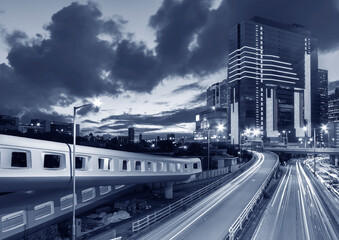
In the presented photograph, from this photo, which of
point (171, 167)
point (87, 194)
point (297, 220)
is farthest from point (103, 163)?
point (297, 220)

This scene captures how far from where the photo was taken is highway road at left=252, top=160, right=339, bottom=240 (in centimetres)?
2200

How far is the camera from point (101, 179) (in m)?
22.0

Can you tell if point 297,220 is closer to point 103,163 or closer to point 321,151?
point 103,163

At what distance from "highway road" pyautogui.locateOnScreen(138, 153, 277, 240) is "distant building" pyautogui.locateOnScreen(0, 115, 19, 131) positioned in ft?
385

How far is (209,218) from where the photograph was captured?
2523cm

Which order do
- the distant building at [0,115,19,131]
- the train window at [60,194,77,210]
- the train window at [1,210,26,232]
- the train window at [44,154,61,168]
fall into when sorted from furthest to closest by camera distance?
the distant building at [0,115,19,131]
the train window at [44,154,61,168]
the train window at [60,194,77,210]
the train window at [1,210,26,232]

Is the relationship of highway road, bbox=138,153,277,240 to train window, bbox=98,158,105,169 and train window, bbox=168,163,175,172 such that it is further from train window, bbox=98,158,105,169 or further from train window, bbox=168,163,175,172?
train window, bbox=98,158,105,169

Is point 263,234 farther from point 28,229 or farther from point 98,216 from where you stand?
point 28,229

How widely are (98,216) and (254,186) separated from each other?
24.3 meters

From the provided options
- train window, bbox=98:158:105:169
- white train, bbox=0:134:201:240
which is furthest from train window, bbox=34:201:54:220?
train window, bbox=98:158:105:169

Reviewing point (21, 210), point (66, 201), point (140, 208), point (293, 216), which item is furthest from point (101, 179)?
point (293, 216)

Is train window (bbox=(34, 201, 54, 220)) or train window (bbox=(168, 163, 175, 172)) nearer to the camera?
train window (bbox=(34, 201, 54, 220))

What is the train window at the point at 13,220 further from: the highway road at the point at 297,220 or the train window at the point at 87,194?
the highway road at the point at 297,220

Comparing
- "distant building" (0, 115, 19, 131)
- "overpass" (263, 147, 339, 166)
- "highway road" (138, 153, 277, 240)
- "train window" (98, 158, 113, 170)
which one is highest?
"distant building" (0, 115, 19, 131)
